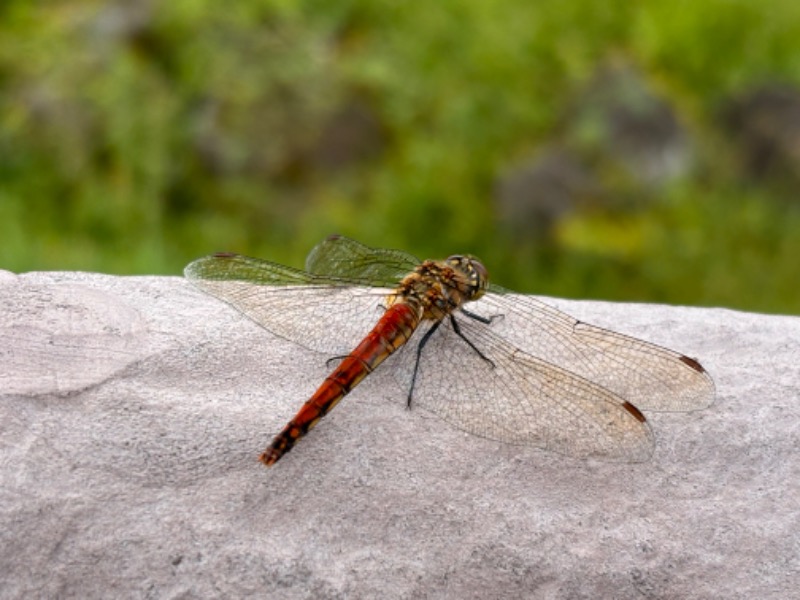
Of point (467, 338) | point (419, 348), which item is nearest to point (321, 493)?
point (419, 348)

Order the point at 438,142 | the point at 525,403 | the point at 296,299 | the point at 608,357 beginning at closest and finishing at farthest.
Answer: the point at 525,403, the point at 608,357, the point at 296,299, the point at 438,142

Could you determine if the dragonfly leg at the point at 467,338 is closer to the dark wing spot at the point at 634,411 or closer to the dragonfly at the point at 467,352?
the dragonfly at the point at 467,352

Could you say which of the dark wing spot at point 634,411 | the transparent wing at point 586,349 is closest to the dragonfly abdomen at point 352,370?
the transparent wing at point 586,349

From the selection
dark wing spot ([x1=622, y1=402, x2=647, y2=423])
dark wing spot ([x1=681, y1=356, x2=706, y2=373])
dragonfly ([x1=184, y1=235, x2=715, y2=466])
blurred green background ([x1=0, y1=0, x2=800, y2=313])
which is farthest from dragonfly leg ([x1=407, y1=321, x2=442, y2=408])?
blurred green background ([x1=0, y1=0, x2=800, y2=313])

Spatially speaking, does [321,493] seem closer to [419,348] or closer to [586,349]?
[419,348]

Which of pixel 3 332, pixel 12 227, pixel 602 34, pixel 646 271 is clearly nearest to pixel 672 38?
pixel 602 34
